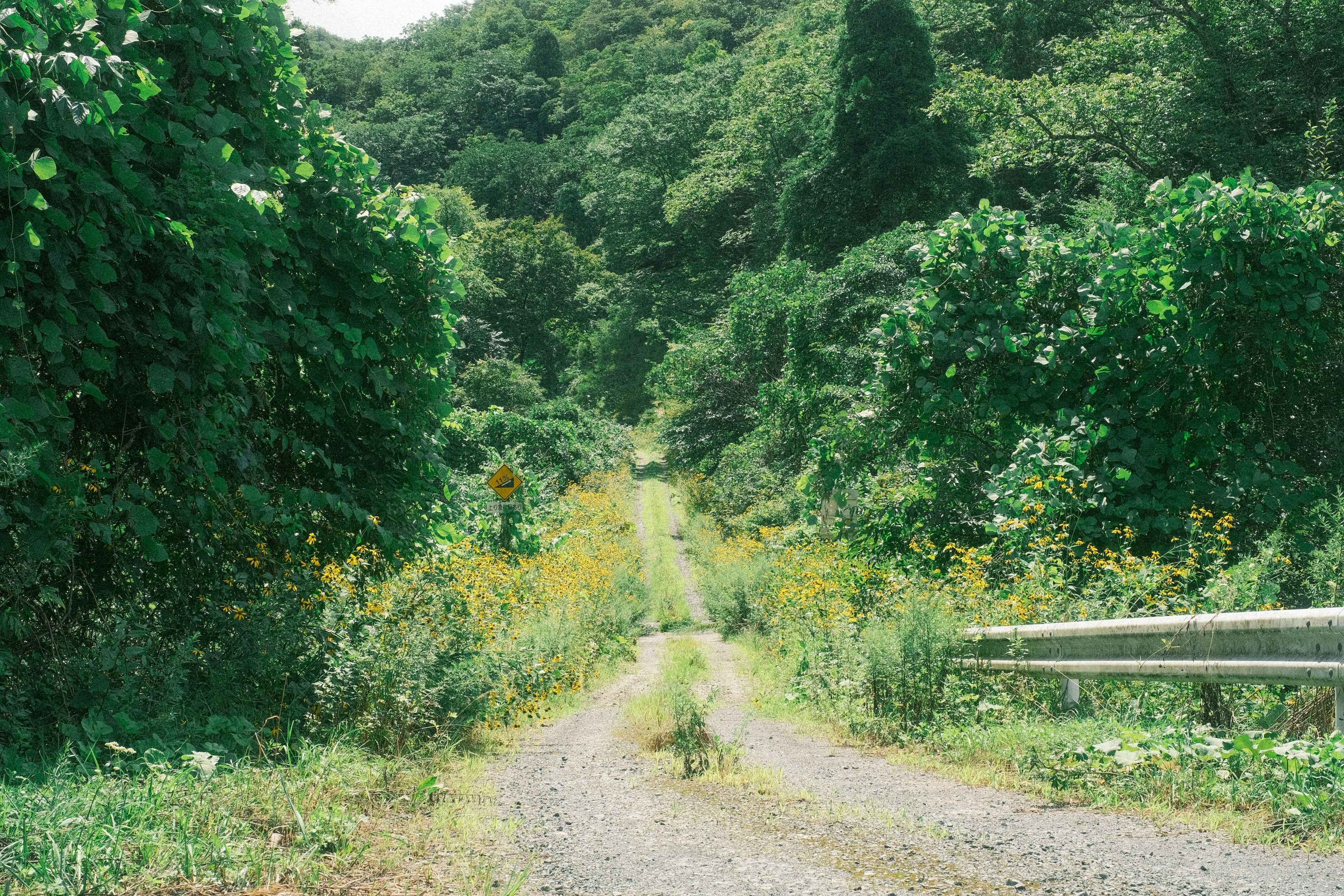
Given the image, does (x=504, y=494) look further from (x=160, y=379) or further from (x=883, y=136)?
(x=883, y=136)

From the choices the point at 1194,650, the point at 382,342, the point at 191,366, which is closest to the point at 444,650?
the point at 382,342

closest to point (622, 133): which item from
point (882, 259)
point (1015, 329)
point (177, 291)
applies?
point (882, 259)

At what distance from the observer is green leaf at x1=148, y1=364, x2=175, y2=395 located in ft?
17.5

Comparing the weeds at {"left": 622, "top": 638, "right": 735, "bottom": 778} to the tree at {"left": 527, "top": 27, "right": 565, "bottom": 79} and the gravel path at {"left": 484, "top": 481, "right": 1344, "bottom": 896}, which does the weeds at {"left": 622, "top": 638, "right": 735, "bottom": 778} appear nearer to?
the gravel path at {"left": 484, "top": 481, "right": 1344, "bottom": 896}

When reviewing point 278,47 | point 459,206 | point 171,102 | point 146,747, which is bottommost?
point 146,747

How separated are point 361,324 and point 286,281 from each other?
731 millimetres

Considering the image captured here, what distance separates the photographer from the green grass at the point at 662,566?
2081 cm

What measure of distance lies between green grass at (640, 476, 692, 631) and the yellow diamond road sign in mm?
5277

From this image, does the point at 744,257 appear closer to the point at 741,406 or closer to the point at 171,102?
the point at 741,406

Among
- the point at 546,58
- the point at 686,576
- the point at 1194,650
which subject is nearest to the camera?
the point at 1194,650

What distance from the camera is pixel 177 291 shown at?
555 cm

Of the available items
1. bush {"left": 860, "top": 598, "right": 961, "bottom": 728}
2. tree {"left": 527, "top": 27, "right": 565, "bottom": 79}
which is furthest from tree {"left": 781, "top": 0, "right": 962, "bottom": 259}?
tree {"left": 527, "top": 27, "right": 565, "bottom": 79}

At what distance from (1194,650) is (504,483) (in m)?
12.7

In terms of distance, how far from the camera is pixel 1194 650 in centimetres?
473
